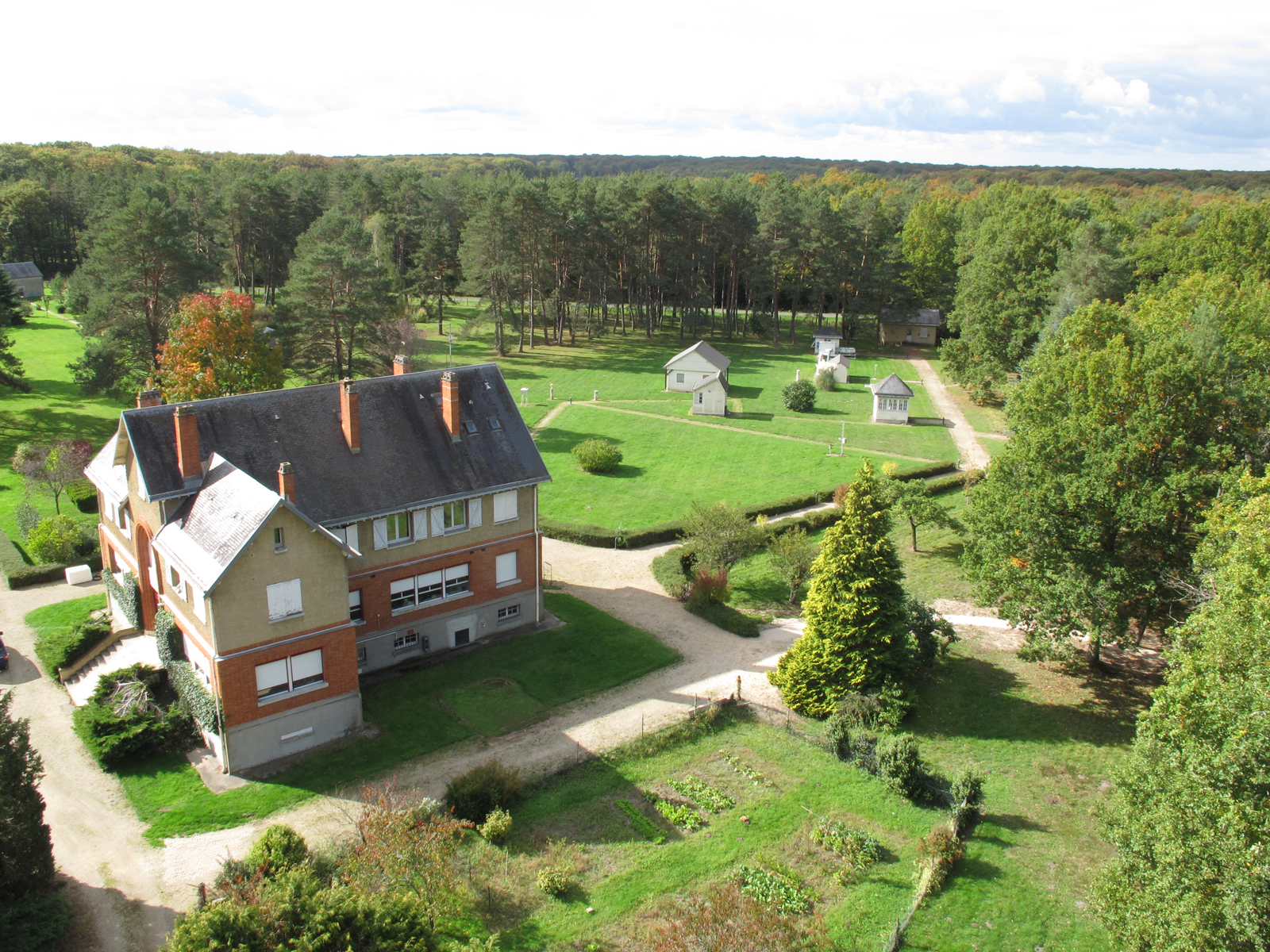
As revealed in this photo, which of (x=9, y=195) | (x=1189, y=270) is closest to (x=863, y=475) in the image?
(x=1189, y=270)

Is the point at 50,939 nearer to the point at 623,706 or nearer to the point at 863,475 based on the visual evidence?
the point at 623,706

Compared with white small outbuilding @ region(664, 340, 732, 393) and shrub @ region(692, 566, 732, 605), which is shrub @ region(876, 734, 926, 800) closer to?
shrub @ region(692, 566, 732, 605)

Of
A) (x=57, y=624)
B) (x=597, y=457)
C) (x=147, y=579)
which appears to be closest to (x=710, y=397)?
(x=597, y=457)

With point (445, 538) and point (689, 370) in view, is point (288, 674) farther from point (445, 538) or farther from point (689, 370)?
point (689, 370)

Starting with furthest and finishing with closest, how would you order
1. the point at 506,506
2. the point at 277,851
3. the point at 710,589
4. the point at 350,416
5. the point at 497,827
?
the point at 710,589 → the point at 506,506 → the point at 350,416 → the point at 497,827 → the point at 277,851

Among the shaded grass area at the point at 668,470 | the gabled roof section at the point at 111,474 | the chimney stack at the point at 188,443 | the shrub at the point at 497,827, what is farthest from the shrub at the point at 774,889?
the shaded grass area at the point at 668,470

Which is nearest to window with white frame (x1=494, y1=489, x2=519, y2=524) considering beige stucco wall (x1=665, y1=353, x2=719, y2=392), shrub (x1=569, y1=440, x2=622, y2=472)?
shrub (x1=569, y1=440, x2=622, y2=472)
